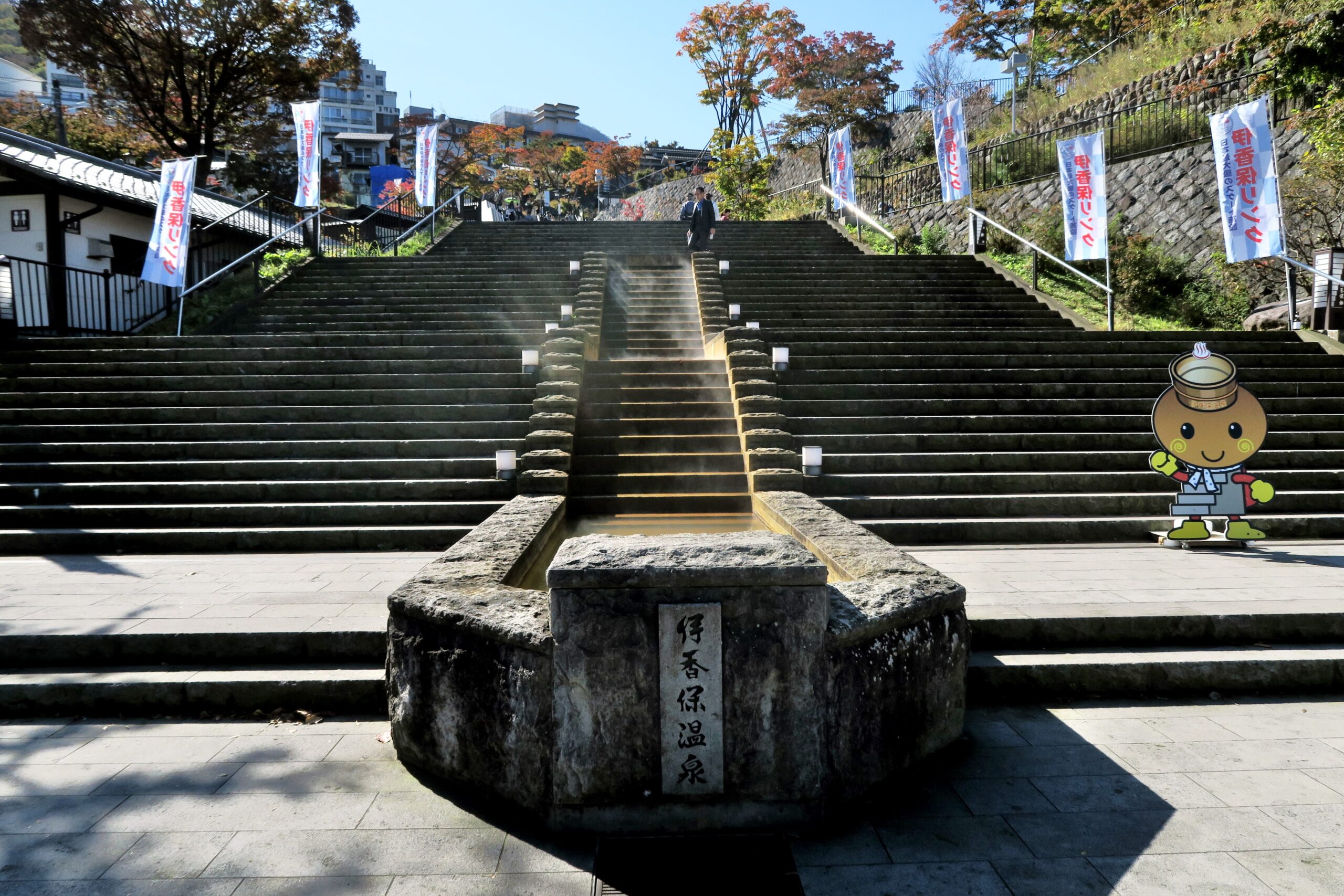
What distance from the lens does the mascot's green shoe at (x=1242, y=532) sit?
6.58 meters

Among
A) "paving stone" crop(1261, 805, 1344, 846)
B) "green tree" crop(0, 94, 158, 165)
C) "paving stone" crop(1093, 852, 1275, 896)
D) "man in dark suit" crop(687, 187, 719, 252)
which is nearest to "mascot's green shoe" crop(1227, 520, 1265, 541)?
"paving stone" crop(1261, 805, 1344, 846)

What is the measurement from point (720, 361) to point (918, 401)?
258 centimetres

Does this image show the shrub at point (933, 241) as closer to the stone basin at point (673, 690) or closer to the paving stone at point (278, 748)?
the stone basin at point (673, 690)

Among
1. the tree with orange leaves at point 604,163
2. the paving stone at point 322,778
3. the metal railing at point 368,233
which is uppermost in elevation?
the tree with orange leaves at point 604,163

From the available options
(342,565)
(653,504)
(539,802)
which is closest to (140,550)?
(342,565)

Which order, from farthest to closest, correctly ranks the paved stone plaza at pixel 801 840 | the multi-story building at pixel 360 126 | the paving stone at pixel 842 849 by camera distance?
the multi-story building at pixel 360 126 → the paving stone at pixel 842 849 → the paved stone plaza at pixel 801 840

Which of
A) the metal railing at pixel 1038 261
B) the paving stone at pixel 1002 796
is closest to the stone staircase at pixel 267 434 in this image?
the paving stone at pixel 1002 796

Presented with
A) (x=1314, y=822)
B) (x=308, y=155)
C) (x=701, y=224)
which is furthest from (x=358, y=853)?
(x=308, y=155)

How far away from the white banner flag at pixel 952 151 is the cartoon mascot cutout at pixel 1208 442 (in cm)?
1309

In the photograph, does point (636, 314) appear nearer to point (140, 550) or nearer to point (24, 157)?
point (140, 550)

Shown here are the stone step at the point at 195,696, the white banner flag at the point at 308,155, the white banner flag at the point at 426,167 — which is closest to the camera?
the stone step at the point at 195,696

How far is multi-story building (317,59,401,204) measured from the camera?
50.4 meters

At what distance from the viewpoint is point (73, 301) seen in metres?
14.5

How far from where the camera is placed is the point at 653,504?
8.09 m
